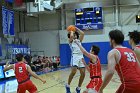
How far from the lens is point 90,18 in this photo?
82.7 ft

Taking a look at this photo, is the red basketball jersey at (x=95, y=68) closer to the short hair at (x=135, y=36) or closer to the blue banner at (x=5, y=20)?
the short hair at (x=135, y=36)

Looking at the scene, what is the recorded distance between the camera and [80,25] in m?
25.4

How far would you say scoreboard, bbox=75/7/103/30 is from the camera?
990 inches

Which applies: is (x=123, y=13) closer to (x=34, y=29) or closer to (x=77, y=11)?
(x=77, y=11)

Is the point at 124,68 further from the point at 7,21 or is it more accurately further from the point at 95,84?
the point at 7,21

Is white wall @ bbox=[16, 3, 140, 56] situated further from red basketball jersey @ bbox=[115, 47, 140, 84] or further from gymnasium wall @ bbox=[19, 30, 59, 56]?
red basketball jersey @ bbox=[115, 47, 140, 84]

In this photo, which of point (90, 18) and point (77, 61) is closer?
point (77, 61)

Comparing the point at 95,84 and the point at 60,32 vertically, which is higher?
the point at 60,32

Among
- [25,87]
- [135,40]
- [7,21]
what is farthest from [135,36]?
[7,21]

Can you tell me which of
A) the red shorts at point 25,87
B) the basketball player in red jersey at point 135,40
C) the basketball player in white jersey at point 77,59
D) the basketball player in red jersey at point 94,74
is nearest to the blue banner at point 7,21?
the basketball player in white jersey at point 77,59

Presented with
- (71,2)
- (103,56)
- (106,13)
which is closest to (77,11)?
(71,2)

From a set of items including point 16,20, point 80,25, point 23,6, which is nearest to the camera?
point 23,6

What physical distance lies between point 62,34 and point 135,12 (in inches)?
255

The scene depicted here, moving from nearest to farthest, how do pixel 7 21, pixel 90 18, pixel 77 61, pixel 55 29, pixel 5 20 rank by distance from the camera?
pixel 77 61, pixel 5 20, pixel 7 21, pixel 90 18, pixel 55 29
